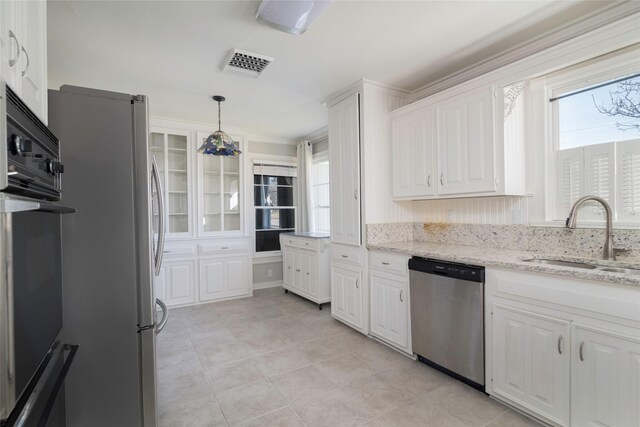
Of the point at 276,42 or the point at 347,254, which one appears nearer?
the point at 276,42

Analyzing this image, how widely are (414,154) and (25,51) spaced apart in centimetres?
277

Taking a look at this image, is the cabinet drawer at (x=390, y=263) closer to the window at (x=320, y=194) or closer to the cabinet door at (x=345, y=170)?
the cabinet door at (x=345, y=170)

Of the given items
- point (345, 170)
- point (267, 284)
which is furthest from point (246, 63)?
point (267, 284)

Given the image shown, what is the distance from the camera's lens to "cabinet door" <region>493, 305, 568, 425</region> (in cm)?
172

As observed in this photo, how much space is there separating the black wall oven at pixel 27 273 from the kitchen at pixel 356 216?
0.5 inches

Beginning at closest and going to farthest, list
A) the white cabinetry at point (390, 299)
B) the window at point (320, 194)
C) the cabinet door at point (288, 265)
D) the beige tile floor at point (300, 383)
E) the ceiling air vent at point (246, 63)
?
1. the beige tile floor at point (300, 383)
2. the ceiling air vent at point (246, 63)
3. the white cabinetry at point (390, 299)
4. the cabinet door at point (288, 265)
5. the window at point (320, 194)

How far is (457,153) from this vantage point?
2635 mm

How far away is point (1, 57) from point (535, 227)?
10.2 ft

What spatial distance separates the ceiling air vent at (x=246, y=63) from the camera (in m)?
2.52

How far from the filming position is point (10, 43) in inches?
36.6

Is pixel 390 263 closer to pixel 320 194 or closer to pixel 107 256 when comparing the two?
pixel 107 256

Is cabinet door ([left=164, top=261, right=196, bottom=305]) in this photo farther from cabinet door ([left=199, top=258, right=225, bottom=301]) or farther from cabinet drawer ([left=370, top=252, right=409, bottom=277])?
cabinet drawer ([left=370, top=252, right=409, bottom=277])

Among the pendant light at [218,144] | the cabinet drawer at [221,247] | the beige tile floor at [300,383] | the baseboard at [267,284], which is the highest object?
the pendant light at [218,144]

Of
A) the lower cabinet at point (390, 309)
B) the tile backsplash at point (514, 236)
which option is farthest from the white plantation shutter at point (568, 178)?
the lower cabinet at point (390, 309)
